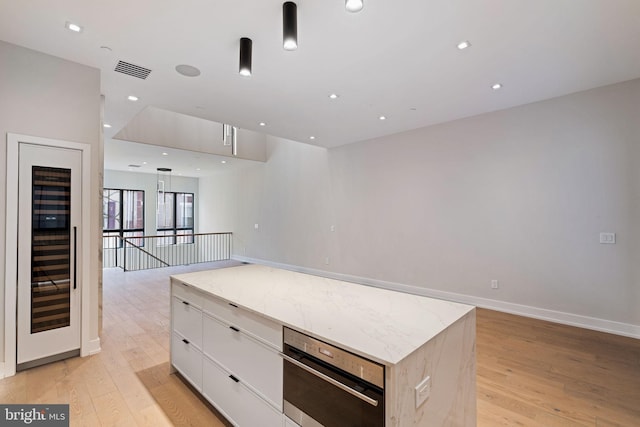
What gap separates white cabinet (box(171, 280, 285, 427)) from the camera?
5.25 feet

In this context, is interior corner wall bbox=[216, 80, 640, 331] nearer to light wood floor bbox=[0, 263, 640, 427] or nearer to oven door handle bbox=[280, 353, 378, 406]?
light wood floor bbox=[0, 263, 640, 427]

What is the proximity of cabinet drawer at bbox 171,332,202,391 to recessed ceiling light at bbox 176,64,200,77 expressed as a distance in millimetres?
2600

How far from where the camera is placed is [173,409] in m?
2.14

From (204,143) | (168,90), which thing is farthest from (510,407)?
(204,143)

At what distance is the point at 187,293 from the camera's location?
241 centimetres

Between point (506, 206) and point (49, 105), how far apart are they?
5504 millimetres

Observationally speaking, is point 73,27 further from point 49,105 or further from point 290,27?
point 290,27

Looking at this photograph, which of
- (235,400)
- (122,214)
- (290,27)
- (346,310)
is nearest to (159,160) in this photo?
(122,214)

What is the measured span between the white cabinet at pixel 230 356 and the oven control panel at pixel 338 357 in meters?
0.14

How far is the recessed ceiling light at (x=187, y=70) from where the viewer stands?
3.01 m

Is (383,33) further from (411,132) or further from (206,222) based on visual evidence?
(206,222)

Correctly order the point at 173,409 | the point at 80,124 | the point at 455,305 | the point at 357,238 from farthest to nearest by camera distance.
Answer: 1. the point at 357,238
2. the point at 80,124
3. the point at 173,409
4. the point at 455,305

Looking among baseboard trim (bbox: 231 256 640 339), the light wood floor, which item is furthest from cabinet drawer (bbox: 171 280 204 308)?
baseboard trim (bbox: 231 256 640 339)

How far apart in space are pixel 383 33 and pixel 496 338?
3386 millimetres
